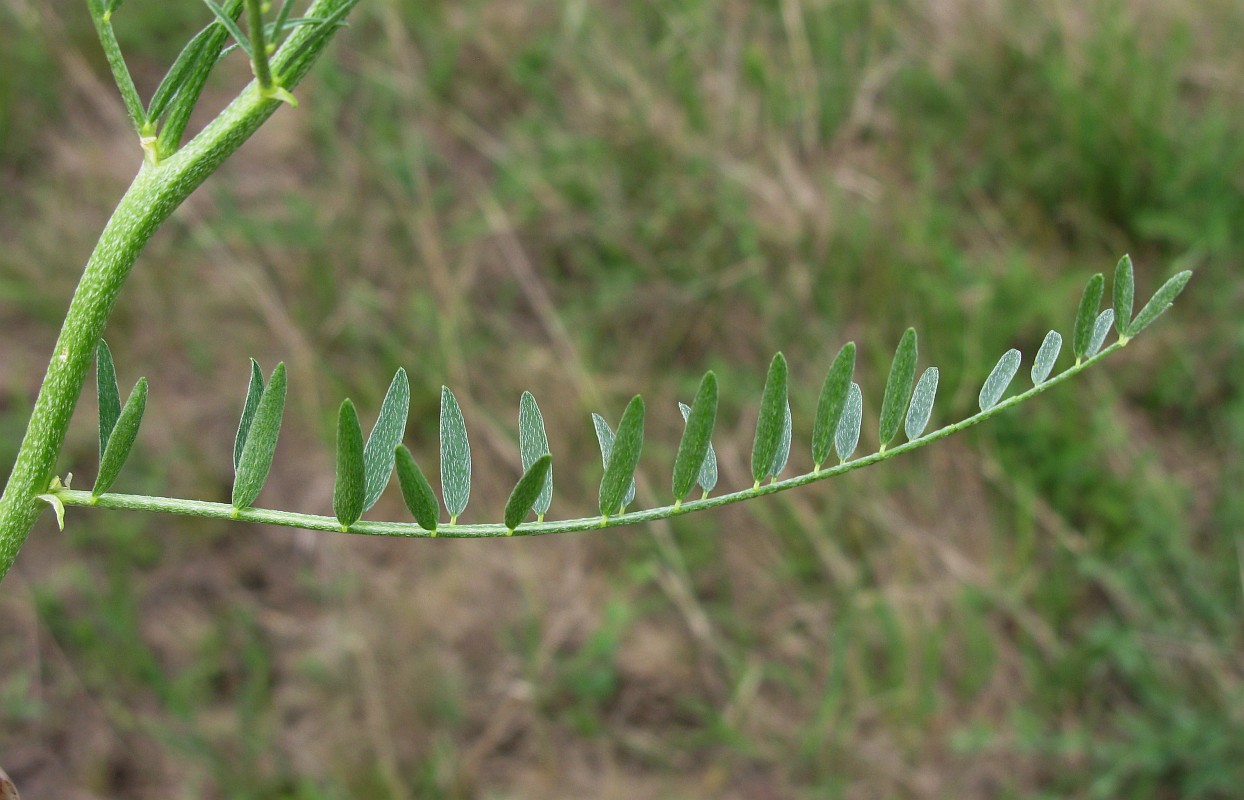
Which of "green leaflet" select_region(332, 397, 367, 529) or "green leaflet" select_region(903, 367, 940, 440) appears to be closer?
"green leaflet" select_region(332, 397, 367, 529)

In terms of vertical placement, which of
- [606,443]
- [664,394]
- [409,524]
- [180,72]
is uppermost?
[664,394]

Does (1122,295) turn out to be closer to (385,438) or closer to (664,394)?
(385,438)

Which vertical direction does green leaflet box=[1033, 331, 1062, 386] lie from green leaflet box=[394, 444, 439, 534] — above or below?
above

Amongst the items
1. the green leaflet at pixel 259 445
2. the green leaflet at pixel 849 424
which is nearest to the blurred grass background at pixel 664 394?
the green leaflet at pixel 849 424

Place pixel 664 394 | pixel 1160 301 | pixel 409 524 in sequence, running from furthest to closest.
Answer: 1. pixel 664 394
2. pixel 1160 301
3. pixel 409 524

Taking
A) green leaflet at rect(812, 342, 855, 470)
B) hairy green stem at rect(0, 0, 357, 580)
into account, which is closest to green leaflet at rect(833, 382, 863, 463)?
green leaflet at rect(812, 342, 855, 470)

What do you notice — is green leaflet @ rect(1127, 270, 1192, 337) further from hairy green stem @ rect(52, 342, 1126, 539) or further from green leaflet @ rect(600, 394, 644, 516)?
green leaflet @ rect(600, 394, 644, 516)

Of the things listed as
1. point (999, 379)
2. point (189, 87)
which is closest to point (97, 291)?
point (189, 87)
